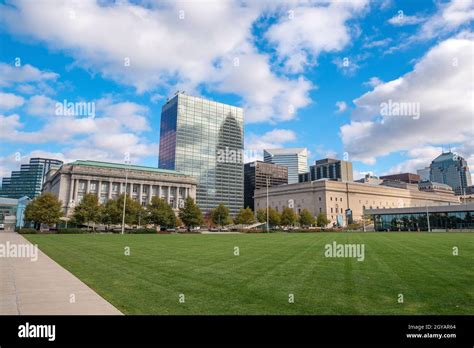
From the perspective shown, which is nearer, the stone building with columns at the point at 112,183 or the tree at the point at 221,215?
the tree at the point at 221,215

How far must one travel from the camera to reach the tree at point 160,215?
258 feet

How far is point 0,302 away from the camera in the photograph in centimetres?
790

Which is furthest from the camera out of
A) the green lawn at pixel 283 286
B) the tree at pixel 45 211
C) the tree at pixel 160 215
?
the tree at pixel 160 215

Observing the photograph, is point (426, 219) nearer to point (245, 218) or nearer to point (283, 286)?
point (245, 218)

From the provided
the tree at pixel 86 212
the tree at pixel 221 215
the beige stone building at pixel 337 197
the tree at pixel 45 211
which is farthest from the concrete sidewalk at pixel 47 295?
the beige stone building at pixel 337 197

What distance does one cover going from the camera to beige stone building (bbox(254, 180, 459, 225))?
5915 inches

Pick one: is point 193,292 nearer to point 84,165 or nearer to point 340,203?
point 84,165

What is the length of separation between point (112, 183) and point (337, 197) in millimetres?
99873

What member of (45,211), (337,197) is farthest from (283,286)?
(337,197)

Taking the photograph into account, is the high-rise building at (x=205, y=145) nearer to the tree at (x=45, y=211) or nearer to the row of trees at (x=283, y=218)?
the row of trees at (x=283, y=218)

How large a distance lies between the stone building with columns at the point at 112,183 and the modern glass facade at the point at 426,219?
249 feet
